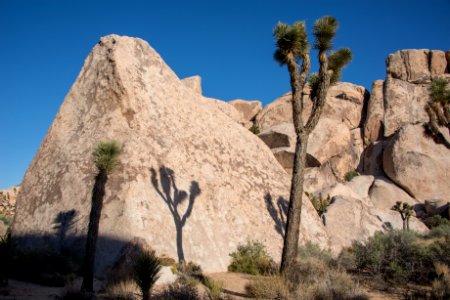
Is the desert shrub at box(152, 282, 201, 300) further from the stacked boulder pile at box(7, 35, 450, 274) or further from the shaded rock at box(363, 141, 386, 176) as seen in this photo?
the shaded rock at box(363, 141, 386, 176)

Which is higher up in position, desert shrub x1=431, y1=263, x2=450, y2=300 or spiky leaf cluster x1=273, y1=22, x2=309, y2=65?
spiky leaf cluster x1=273, y1=22, x2=309, y2=65

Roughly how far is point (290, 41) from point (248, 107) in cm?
3518

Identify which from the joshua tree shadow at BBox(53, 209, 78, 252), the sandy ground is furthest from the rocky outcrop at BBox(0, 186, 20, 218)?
the sandy ground

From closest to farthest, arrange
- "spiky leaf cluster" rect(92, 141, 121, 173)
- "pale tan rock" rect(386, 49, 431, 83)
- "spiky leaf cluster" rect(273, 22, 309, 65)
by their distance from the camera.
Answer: "spiky leaf cluster" rect(92, 141, 121, 173) < "spiky leaf cluster" rect(273, 22, 309, 65) < "pale tan rock" rect(386, 49, 431, 83)

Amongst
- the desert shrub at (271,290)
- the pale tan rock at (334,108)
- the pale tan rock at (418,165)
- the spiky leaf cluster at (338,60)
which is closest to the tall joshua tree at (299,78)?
the spiky leaf cluster at (338,60)

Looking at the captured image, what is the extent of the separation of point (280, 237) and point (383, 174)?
22722 millimetres

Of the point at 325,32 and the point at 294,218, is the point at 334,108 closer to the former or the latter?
the point at 325,32

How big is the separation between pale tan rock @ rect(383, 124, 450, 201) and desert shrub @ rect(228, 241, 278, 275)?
22718mm

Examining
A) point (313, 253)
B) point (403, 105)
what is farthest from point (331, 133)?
point (313, 253)

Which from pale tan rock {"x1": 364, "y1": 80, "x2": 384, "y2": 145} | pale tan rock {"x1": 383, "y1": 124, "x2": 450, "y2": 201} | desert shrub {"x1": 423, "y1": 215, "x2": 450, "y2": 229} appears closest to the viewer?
desert shrub {"x1": 423, "y1": 215, "x2": 450, "y2": 229}

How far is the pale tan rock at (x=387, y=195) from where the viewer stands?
97.9 ft

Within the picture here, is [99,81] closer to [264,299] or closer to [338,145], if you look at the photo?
[264,299]

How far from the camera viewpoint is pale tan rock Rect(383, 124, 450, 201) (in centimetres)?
3016

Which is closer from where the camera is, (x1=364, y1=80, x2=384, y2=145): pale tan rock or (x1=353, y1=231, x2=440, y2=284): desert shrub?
(x1=353, y1=231, x2=440, y2=284): desert shrub
